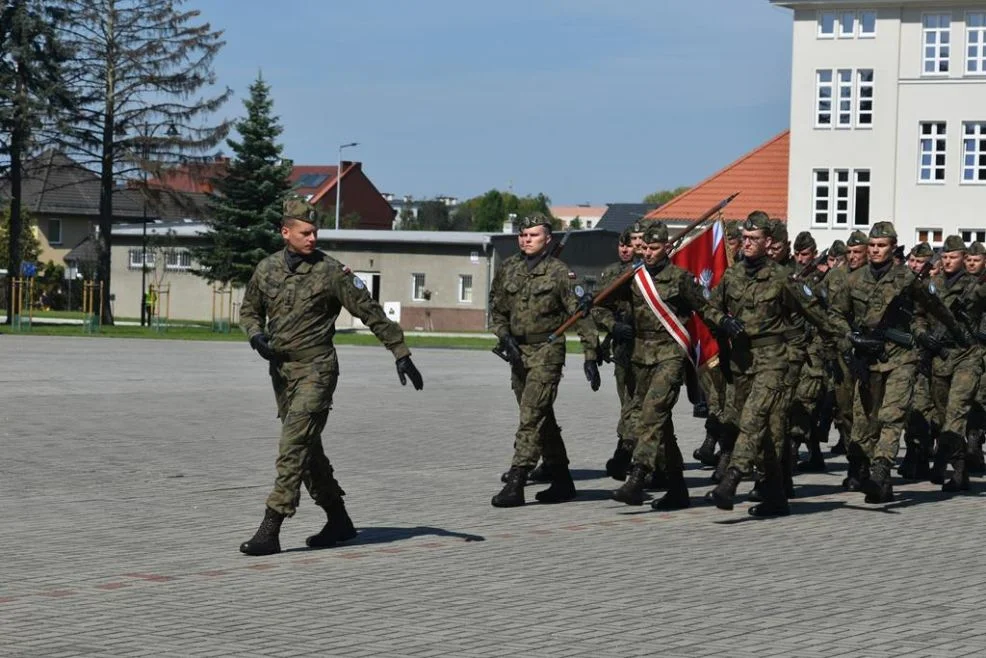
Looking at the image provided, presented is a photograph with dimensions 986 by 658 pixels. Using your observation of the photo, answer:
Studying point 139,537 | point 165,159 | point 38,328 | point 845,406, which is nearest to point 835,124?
point 165,159

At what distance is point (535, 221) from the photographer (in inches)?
490

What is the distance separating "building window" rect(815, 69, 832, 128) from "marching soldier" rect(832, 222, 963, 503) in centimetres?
5370

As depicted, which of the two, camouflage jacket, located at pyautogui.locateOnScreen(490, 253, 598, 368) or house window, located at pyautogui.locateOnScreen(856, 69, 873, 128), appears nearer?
camouflage jacket, located at pyautogui.locateOnScreen(490, 253, 598, 368)

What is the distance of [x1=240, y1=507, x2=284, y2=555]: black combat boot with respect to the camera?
9781 millimetres

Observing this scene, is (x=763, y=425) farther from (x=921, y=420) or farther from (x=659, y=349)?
(x=921, y=420)

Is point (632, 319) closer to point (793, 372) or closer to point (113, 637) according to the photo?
point (793, 372)

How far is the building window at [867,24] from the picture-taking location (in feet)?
213

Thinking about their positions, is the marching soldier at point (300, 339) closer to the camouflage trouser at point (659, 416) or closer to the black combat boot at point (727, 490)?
the camouflage trouser at point (659, 416)

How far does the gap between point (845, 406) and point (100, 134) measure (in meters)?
46.1

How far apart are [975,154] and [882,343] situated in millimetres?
52316

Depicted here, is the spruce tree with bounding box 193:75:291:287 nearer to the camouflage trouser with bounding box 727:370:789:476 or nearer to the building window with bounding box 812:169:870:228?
the building window with bounding box 812:169:870:228

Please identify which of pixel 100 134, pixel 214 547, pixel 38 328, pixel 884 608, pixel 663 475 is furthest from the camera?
pixel 100 134

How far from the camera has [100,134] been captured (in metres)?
58.0

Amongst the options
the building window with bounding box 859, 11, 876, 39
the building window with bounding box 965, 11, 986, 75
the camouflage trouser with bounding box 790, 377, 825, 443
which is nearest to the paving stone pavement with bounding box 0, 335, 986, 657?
the camouflage trouser with bounding box 790, 377, 825, 443
